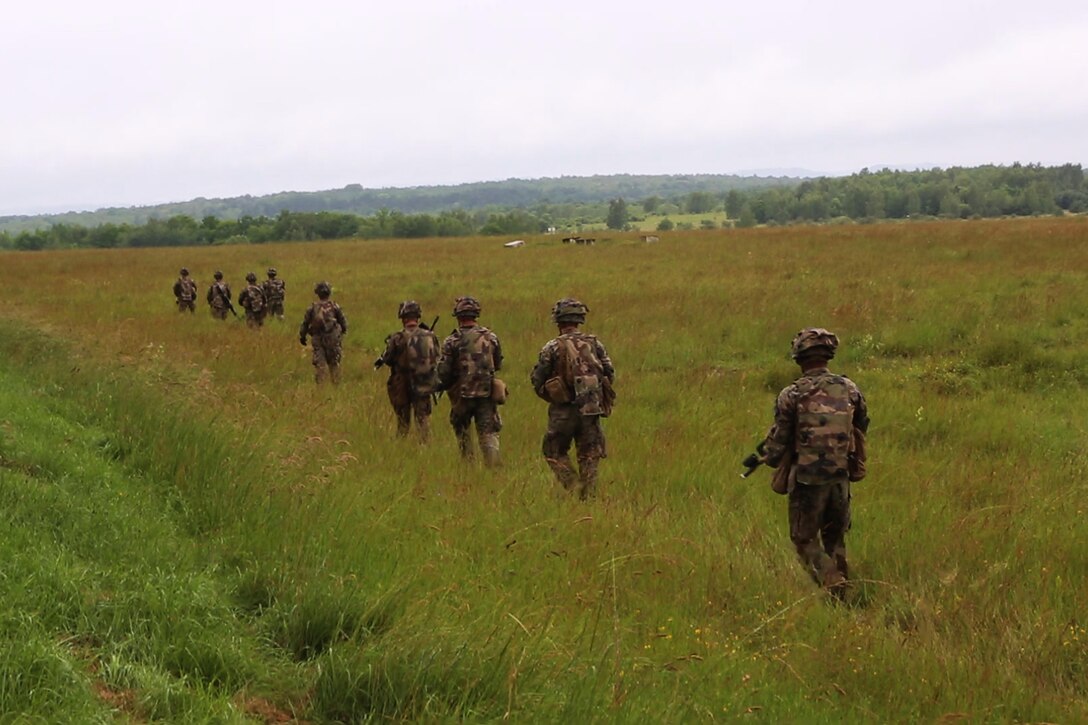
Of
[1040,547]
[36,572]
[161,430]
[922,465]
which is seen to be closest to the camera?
[36,572]

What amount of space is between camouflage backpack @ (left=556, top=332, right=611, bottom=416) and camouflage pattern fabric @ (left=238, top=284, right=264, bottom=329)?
10916 mm

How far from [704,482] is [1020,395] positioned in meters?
5.49

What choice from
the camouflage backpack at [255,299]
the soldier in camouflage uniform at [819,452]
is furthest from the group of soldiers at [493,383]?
the camouflage backpack at [255,299]

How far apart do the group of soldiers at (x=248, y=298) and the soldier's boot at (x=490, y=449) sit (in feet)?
32.0

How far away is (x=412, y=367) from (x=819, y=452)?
178 inches

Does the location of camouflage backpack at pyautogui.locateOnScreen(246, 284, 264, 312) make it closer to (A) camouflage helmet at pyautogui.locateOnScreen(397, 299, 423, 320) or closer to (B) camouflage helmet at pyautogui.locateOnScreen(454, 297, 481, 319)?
(A) camouflage helmet at pyautogui.locateOnScreen(397, 299, 423, 320)

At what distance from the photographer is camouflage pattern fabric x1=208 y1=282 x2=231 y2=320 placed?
17422 millimetres

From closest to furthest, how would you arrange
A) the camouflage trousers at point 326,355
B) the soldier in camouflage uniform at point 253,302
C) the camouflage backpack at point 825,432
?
the camouflage backpack at point 825,432 → the camouflage trousers at point 326,355 → the soldier in camouflage uniform at point 253,302

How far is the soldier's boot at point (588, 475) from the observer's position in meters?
6.77

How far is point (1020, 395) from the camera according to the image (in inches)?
403

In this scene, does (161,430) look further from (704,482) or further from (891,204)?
(891,204)

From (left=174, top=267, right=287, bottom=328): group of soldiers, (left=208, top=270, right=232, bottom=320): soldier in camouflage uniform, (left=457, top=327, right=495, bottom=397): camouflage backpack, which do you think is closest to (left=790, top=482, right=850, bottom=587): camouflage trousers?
(left=457, top=327, right=495, bottom=397): camouflage backpack

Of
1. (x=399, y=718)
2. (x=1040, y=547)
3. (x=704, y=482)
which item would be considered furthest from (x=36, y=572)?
(x=1040, y=547)

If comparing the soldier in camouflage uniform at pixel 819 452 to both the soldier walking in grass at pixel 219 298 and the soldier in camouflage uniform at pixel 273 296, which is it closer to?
the soldier in camouflage uniform at pixel 273 296
